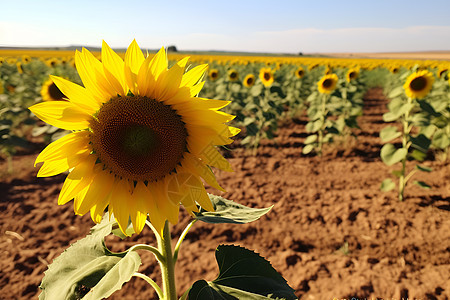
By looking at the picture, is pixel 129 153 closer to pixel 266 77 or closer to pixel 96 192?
pixel 96 192

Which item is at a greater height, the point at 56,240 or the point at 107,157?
the point at 107,157

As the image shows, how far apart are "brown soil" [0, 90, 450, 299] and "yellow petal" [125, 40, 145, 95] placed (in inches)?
82.7

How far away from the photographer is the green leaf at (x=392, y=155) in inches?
149

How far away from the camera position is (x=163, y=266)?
1185 millimetres

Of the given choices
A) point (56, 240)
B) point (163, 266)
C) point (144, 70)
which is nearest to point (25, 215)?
point (56, 240)

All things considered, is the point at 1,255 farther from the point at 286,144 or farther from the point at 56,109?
the point at 286,144

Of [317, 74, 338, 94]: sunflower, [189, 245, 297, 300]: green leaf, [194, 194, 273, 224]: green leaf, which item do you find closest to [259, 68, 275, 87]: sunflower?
[317, 74, 338, 94]: sunflower

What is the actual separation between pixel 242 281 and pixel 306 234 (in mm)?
2285

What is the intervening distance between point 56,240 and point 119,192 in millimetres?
2728

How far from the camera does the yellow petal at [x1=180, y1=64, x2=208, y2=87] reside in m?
0.91

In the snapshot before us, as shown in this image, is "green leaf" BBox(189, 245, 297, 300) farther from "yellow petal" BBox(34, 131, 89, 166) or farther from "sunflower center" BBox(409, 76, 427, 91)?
"sunflower center" BBox(409, 76, 427, 91)

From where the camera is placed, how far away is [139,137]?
104 centimetres

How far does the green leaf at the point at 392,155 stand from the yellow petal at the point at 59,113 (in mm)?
3801

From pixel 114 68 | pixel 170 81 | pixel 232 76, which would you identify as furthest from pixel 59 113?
pixel 232 76
